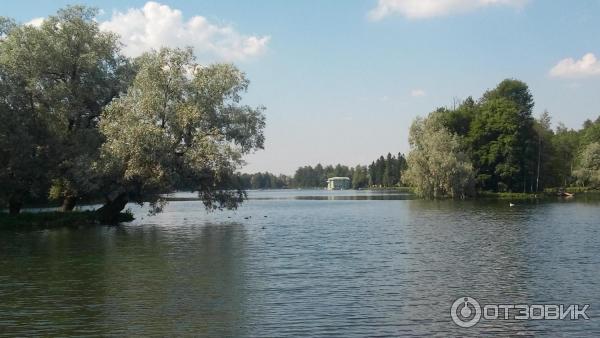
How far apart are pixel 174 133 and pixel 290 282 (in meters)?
31.0

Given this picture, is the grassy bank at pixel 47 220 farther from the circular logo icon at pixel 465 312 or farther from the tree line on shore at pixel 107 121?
the circular logo icon at pixel 465 312

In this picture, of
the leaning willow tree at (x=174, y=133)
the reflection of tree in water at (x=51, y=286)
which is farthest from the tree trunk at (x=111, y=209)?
the reflection of tree in water at (x=51, y=286)

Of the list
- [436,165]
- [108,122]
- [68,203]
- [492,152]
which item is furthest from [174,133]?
[492,152]

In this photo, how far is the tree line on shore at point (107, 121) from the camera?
4797 centimetres

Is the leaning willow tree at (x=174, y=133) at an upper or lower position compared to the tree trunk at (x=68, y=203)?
upper

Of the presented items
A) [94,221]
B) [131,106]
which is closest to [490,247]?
[131,106]

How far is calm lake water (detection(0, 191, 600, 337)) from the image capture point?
15977 mm

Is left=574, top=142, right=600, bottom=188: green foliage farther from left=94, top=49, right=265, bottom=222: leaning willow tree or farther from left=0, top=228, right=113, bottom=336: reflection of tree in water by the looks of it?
left=0, top=228, right=113, bottom=336: reflection of tree in water

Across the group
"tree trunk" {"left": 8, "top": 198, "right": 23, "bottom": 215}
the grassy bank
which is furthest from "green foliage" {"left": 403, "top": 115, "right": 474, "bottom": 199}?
"tree trunk" {"left": 8, "top": 198, "right": 23, "bottom": 215}

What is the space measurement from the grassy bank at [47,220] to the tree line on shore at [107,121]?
4.98 ft

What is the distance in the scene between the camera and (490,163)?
11344 centimetres

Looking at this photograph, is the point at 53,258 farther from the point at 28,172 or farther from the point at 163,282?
the point at 28,172

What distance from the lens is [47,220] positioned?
1970 inches

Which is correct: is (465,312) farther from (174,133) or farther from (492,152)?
(492,152)
